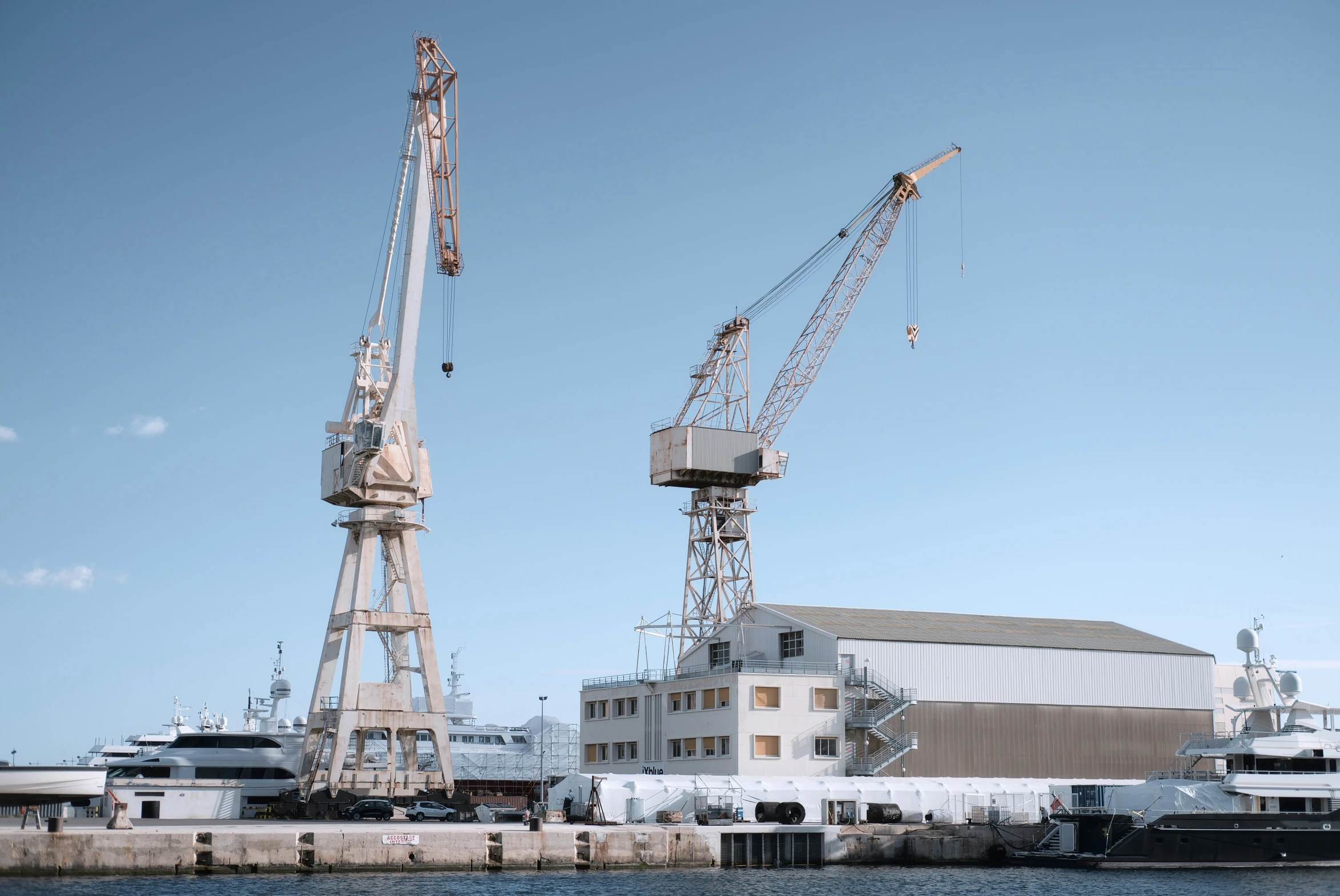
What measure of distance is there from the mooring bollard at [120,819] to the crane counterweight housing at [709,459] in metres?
48.7

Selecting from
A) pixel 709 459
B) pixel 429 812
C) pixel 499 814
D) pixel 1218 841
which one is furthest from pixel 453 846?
pixel 709 459

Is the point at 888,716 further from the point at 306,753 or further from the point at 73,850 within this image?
the point at 73,850

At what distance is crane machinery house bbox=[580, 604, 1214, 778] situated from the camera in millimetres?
79250

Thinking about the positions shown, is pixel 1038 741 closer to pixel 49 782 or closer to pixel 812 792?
pixel 812 792

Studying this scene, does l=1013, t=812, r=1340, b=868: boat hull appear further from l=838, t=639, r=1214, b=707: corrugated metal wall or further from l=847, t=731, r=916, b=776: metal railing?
l=838, t=639, r=1214, b=707: corrugated metal wall

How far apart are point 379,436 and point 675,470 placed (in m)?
27.6

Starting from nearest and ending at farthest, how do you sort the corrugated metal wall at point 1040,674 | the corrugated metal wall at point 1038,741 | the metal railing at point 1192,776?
1. the metal railing at point 1192,776
2. the corrugated metal wall at point 1038,741
3. the corrugated metal wall at point 1040,674

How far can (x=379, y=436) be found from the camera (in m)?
76.6

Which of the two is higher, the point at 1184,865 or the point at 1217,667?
the point at 1217,667

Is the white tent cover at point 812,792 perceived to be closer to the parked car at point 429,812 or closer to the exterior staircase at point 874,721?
the exterior staircase at point 874,721

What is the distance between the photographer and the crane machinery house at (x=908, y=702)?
Result: 7925 cm

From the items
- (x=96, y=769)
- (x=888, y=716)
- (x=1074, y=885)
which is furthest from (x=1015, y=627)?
(x=96, y=769)

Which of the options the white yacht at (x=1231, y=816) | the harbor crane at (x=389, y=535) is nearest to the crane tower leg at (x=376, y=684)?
the harbor crane at (x=389, y=535)

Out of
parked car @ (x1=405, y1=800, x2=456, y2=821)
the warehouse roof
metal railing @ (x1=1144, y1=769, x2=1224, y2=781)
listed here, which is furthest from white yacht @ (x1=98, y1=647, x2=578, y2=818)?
metal railing @ (x1=1144, y1=769, x2=1224, y2=781)
